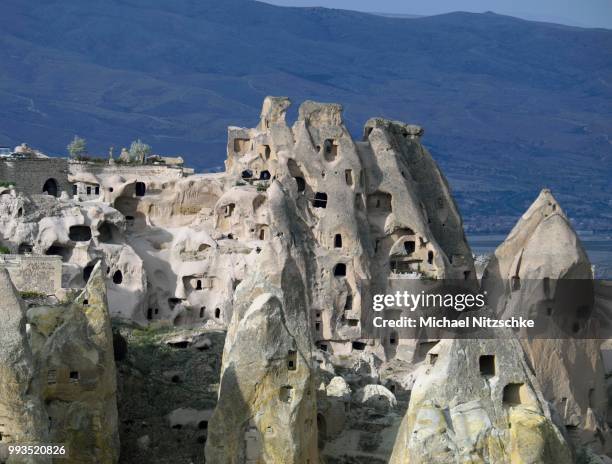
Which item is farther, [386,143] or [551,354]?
[386,143]

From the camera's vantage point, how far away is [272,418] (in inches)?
1961

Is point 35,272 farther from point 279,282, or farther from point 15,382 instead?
point 15,382

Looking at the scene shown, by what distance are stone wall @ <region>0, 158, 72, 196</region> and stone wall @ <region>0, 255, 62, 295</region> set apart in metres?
9.65

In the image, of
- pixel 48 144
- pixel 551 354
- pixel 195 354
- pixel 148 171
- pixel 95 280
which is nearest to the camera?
pixel 95 280

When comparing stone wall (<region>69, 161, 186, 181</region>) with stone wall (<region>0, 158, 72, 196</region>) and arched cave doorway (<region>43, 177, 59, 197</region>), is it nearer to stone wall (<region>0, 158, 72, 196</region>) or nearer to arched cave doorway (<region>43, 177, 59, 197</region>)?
stone wall (<region>0, 158, 72, 196</region>)

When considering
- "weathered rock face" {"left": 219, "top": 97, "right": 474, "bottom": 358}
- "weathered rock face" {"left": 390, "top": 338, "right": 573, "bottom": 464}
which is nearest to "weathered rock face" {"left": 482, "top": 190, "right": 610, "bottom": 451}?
"weathered rock face" {"left": 219, "top": 97, "right": 474, "bottom": 358}

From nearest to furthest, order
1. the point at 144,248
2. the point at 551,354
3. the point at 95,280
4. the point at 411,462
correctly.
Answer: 1. the point at 411,462
2. the point at 95,280
3. the point at 551,354
4. the point at 144,248

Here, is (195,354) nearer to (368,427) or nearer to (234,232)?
(368,427)

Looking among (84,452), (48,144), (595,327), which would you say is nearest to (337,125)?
(595,327)

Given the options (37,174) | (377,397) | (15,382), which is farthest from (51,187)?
(15,382)

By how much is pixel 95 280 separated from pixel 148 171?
2400 cm

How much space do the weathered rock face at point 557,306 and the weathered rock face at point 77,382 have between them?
19.1 m

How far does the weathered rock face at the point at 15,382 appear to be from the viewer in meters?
45.9

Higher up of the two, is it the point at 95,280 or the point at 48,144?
the point at 48,144
